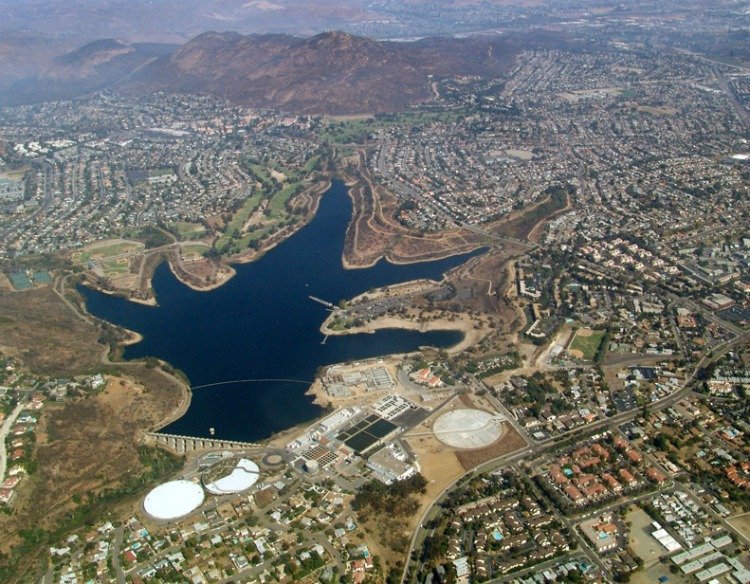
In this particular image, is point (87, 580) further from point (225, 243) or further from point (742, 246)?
point (742, 246)

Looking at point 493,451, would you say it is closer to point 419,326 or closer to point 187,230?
point 419,326

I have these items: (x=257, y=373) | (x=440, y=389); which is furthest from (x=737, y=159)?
(x=257, y=373)

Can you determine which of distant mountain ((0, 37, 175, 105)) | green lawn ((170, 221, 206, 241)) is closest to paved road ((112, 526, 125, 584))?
green lawn ((170, 221, 206, 241))

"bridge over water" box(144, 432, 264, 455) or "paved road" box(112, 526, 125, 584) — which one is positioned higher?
"bridge over water" box(144, 432, 264, 455)

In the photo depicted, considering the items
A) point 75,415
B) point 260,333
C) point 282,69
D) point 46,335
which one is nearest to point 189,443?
point 75,415

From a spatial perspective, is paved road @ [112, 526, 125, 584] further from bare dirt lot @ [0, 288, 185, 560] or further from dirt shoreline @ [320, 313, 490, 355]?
dirt shoreline @ [320, 313, 490, 355]
